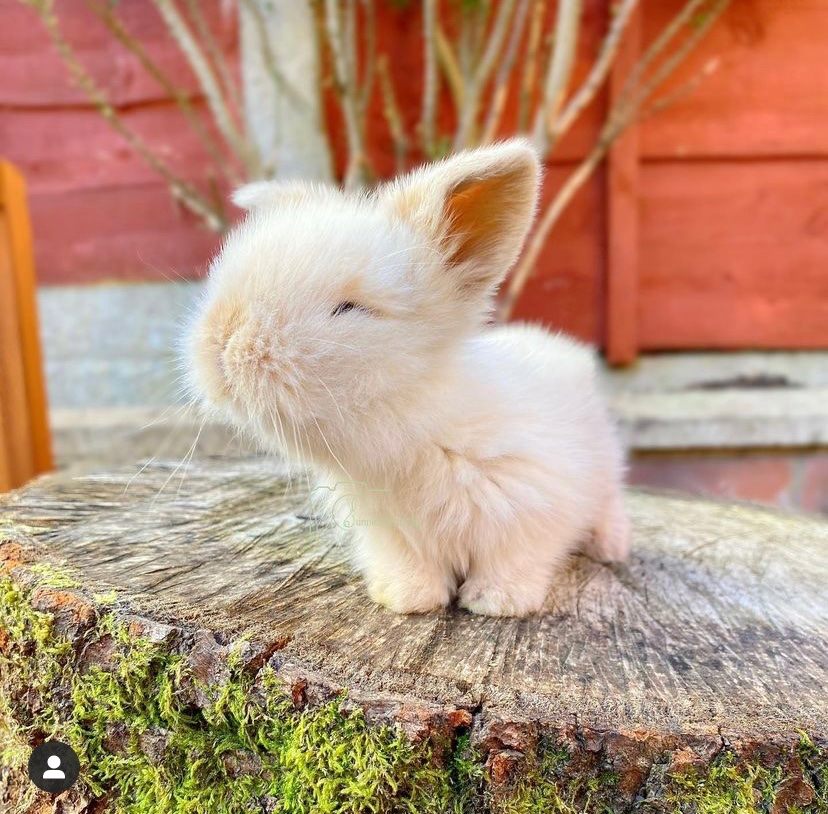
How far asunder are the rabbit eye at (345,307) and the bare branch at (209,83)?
1.96 meters

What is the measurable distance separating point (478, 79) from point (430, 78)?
188 millimetres

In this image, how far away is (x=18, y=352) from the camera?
1.95 metres

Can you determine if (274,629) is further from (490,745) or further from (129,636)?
(490,745)

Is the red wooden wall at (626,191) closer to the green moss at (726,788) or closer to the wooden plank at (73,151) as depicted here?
the wooden plank at (73,151)

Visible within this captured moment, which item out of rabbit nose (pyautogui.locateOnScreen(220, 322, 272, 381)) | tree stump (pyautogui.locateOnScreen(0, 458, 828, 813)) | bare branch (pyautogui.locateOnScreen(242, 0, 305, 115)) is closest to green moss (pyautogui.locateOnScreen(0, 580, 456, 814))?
tree stump (pyautogui.locateOnScreen(0, 458, 828, 813))

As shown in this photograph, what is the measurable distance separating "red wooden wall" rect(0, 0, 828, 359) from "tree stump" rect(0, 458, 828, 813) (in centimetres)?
205

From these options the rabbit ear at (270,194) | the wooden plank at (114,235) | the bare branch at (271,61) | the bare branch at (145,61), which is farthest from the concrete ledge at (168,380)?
the rabbit ear at (270,194)

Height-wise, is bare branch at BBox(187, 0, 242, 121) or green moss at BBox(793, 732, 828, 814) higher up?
bare branch at BBox(187, 0, 242, 121)

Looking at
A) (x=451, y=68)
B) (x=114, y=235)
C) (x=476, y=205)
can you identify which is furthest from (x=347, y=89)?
(x=476, y=205)

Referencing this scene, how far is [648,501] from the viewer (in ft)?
6.63

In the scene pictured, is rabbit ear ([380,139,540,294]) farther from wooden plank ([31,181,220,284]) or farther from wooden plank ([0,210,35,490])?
wooden plank ([31,181,220,284])

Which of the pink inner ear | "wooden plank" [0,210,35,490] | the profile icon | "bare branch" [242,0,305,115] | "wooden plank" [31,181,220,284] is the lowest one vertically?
the profile icon

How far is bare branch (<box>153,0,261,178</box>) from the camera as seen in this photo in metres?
2.50

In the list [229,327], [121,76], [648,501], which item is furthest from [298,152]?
[229,327]
